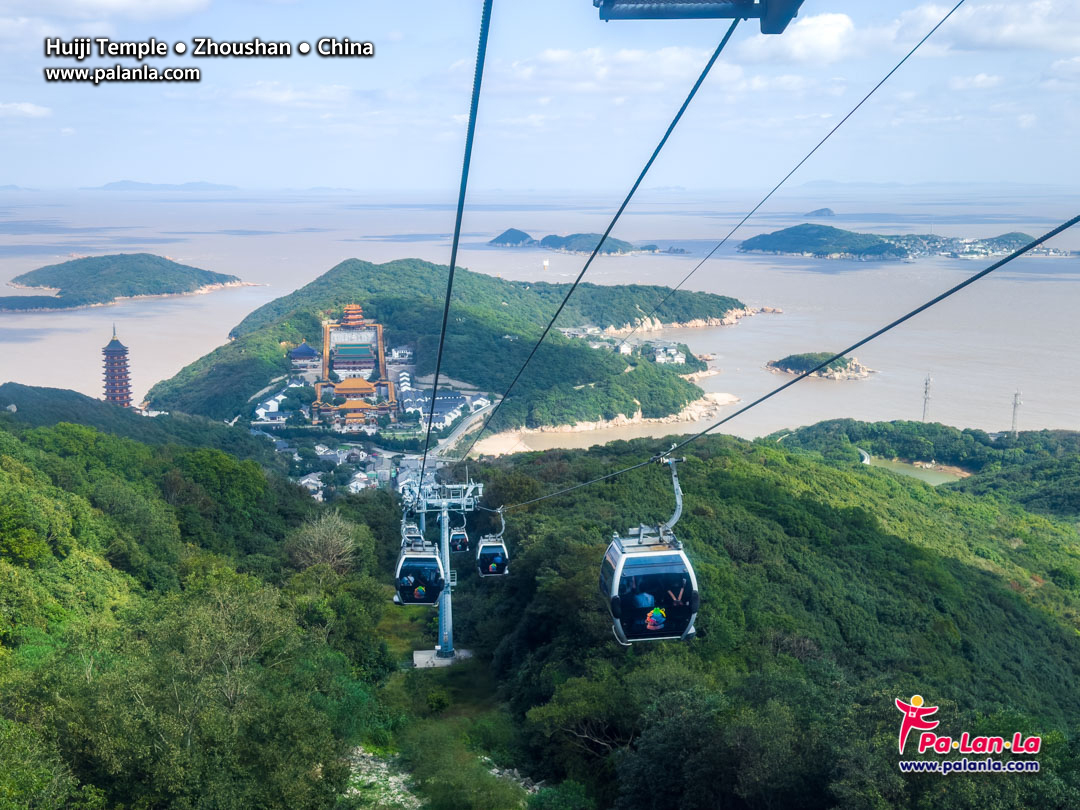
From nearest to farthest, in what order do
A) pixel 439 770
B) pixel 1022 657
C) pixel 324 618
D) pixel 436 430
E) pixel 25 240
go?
pixel 439 770
pixel 324 618
pixel 1022 657
pixel 436 430
pixel 25 240

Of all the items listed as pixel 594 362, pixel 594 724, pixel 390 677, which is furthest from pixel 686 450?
pixel 594 362

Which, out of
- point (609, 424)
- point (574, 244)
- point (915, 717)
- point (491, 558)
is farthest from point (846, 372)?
point (574, 244)

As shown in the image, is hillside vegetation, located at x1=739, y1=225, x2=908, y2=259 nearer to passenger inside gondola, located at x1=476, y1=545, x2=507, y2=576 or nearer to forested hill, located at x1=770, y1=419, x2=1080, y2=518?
forested hill, located at x1=770, y1=419, x2=1080, y2=518

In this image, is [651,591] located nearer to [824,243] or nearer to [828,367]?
[828,367]

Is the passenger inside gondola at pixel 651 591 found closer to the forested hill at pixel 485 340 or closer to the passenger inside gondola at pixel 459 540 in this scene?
the passenger inside gondola at pixel 459 540

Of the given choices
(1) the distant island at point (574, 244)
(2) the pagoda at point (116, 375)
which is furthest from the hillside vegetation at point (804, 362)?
(1) the distant island at point (574, 244)

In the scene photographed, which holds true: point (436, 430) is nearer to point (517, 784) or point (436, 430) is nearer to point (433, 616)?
point (433, 616)
